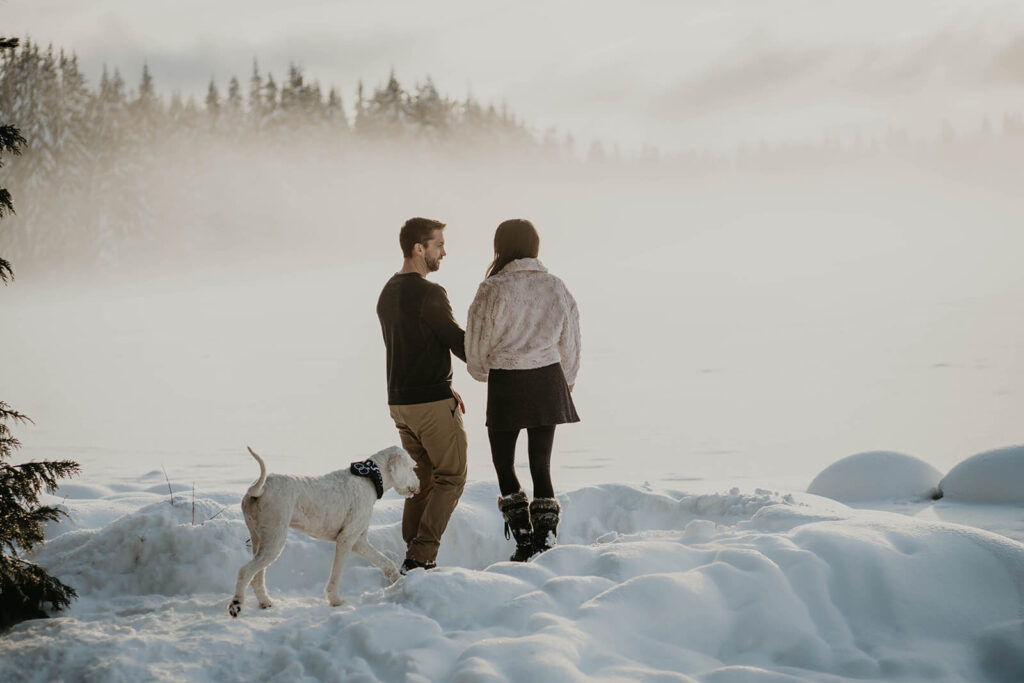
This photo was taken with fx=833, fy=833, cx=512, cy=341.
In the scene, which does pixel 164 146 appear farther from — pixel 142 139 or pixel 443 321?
pixel 443 321

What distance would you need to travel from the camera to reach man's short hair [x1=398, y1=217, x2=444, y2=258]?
5.26 metres

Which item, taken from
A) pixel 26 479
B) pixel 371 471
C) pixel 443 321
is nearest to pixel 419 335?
pixel 443 321

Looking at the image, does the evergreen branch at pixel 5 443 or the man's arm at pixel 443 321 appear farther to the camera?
the man's arm at pixel 443 321

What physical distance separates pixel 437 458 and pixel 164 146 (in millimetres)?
50597

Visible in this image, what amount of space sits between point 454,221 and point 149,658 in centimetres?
6324

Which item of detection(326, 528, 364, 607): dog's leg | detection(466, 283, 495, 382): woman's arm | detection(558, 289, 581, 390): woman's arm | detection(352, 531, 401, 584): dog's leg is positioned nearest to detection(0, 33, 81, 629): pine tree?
detection(326, 528, 364, 607): dog's leg

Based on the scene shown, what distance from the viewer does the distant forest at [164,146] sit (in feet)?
142

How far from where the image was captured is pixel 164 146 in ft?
164

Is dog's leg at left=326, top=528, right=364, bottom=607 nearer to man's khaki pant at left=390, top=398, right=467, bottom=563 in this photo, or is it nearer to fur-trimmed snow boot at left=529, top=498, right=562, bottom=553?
man's khaki pant at left=390, top=398, right=467, bottom=563

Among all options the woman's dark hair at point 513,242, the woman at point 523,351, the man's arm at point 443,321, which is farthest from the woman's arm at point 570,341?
the man's arm at point 443,321

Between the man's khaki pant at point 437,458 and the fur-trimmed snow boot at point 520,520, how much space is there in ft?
1.09

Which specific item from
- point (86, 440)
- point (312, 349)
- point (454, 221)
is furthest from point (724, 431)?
point (454, 221)

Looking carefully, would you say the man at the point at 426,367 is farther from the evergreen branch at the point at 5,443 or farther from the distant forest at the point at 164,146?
the distant forest at the point at 164,146

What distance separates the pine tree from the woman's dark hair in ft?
9.02
